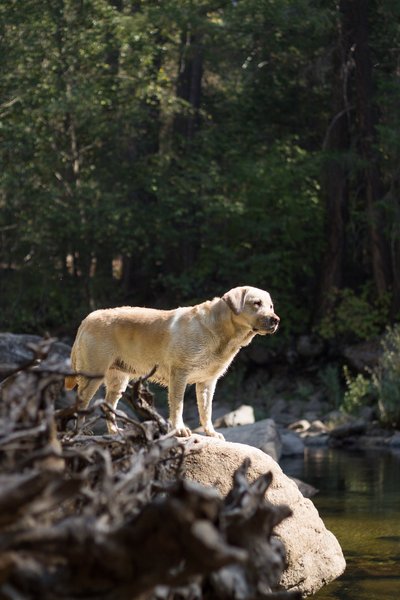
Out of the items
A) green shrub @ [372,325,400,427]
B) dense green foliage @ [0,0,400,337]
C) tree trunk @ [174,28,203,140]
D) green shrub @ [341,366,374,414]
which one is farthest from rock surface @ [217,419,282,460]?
tree trunk @ [174,28,203,140]

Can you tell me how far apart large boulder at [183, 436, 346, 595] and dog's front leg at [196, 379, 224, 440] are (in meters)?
1.16

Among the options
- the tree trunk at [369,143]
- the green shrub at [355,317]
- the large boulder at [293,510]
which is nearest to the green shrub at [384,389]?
the green shrub at [355,317]

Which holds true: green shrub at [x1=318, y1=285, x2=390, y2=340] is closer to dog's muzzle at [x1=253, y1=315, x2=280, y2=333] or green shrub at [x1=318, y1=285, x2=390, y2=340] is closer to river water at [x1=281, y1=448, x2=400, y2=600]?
river water at [x1=281, y1=448, x2=400, y2=600]

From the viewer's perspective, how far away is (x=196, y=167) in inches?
1136

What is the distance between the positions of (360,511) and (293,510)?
5.67 metres

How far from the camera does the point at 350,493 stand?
14.8 meters

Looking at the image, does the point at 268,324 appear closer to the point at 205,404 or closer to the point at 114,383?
the point at 205,404

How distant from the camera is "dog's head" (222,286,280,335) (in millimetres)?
9539

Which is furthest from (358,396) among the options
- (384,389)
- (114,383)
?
(114,383)

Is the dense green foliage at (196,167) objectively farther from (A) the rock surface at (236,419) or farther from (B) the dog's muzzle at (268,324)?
(B) the dog's muzzle at (268,324)

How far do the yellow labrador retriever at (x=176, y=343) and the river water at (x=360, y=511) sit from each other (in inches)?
69.3

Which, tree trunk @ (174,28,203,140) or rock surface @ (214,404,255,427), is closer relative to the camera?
rock surface @ (214,404,255,427)

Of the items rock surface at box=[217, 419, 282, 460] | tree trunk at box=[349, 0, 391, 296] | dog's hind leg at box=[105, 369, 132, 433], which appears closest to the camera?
dog's hind leg at box=[105, 369, 132, 433]

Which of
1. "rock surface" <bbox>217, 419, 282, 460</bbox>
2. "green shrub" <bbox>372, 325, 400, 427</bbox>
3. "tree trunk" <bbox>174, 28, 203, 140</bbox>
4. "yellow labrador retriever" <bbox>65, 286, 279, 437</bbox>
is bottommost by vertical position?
"green shrub" <bbox>372, 325, 400, 427</bbox>
